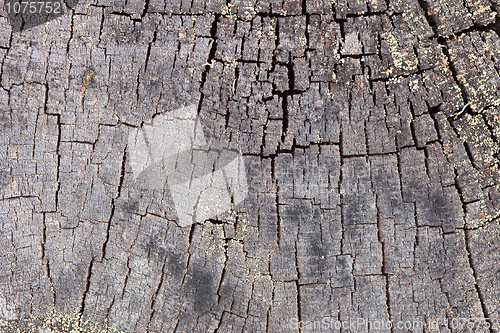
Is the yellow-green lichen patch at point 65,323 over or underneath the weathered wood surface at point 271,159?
underneath

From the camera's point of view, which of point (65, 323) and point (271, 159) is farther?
point (65, 323)

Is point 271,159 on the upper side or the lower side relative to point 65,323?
upper

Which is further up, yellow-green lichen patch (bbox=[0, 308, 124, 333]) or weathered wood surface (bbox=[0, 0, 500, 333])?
weathered wood surface (bbox=[0, 0, 500, 333])

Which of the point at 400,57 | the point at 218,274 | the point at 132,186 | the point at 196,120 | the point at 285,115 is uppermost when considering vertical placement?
the point at 400,57

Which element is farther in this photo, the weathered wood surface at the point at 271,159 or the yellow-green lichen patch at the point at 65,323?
the yellow-green lichen patch at the point at 65,323

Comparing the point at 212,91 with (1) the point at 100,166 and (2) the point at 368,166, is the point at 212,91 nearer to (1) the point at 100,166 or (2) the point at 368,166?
(1) the point at 100,166

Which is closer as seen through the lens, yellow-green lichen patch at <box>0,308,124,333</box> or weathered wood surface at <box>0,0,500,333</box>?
weathered wood surface at <box>0,0,500,333</box>

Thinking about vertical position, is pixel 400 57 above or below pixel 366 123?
above

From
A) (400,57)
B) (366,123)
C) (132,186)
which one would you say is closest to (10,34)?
(132,186)
